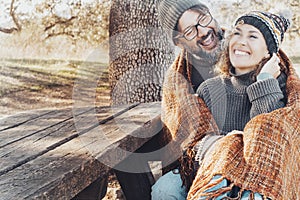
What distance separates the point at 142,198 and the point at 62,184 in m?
1.18

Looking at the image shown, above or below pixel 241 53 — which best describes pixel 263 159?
below

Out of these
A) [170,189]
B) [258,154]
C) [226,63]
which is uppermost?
[226,63]

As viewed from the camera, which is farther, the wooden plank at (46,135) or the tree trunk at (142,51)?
the tree trunk at (142,51)

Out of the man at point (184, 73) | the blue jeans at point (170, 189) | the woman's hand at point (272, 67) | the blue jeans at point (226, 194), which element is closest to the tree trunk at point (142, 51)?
the man at point (184, 73)

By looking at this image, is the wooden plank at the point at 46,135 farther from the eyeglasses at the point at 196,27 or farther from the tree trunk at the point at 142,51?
the tree trunk at the point at 142,51

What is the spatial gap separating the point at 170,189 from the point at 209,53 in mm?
617

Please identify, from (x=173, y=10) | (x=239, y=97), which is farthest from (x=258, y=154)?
(x=173, y=10)

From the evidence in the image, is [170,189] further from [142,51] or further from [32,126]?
[142,51]

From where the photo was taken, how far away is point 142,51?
347cm

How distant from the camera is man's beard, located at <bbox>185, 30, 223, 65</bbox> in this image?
2.21 m

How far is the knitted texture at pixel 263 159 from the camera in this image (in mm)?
1615

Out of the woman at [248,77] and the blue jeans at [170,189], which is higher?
the woman at [248,77]

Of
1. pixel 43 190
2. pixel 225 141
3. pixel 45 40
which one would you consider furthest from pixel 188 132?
pixel 45 40

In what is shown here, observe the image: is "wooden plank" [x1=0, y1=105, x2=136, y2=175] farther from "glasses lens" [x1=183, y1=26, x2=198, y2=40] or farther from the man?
"glasses lens" [x1=183, y1=26, x2=198, y2=40]
